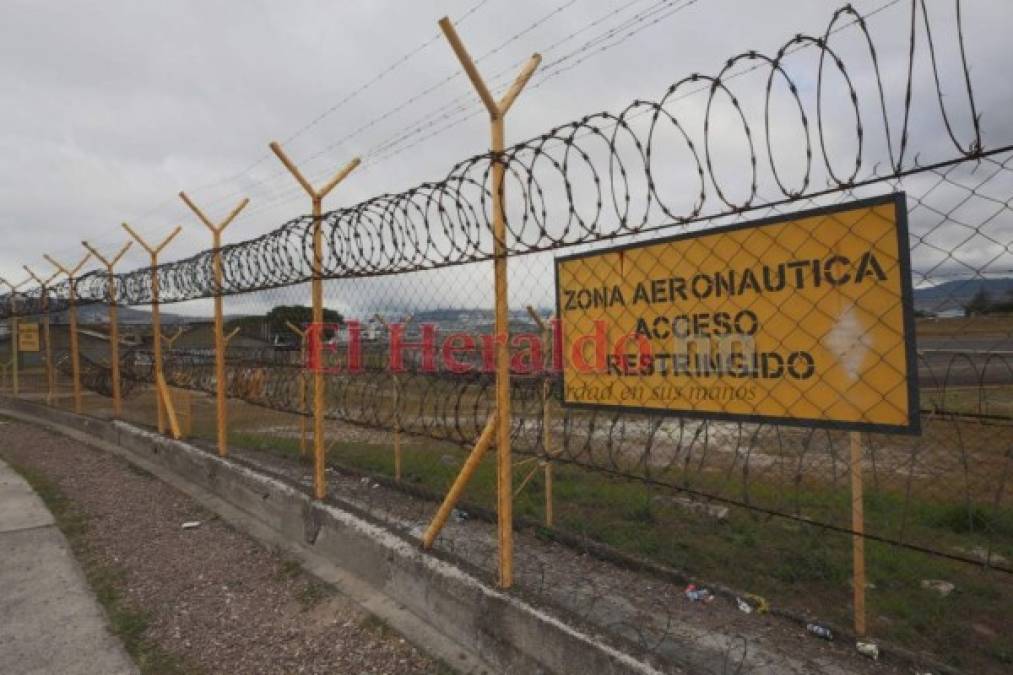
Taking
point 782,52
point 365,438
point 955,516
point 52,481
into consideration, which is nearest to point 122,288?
point 52,481

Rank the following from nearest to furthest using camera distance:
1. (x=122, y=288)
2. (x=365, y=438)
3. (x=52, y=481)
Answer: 1. (x=52, y=481)
2. (x=122, y=288)
3. (x=365, y=438)

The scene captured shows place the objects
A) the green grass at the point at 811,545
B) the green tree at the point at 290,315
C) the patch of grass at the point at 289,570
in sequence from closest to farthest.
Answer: the green grass at the point at 811,545, the patch of grass at the point at 289,570, the green tree at the point at 290,315

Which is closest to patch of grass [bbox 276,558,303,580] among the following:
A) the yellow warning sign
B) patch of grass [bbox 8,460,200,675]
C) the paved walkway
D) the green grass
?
patch of grass [bbox 8,460,200,675]

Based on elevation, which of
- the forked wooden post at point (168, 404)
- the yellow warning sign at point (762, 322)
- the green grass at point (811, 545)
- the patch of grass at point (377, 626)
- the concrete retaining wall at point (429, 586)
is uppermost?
the yellow warning sign at point (762, 322)

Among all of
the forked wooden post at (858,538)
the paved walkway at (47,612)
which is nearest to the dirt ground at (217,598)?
the paved walkway at (47,612)

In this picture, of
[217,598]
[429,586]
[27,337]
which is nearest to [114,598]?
[217,598]

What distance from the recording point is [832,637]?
3207 millimetres

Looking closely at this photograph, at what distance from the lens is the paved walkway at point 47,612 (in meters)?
3.45

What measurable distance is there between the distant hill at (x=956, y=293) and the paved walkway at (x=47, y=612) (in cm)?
404

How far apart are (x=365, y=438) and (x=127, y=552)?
5.63 meters

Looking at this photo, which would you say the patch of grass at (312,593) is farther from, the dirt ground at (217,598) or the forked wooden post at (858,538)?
the forked wooden post at (858,538)

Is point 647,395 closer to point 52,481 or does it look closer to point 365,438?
point 52,481

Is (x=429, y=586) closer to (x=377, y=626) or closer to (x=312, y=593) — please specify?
(x=377, y=626)

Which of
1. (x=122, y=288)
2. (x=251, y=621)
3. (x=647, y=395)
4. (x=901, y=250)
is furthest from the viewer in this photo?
(x=122, y=288)
